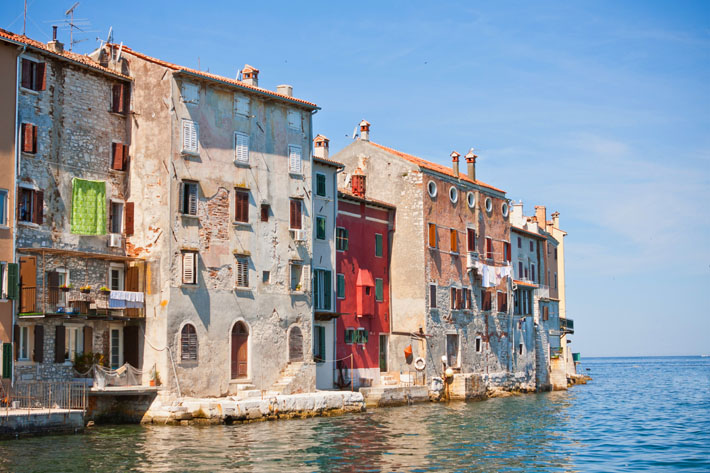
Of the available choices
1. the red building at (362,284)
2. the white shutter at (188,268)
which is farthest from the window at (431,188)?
the white shutter at (188,268)

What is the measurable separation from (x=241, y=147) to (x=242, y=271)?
512 cm

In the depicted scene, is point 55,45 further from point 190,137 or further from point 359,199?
point 359,199

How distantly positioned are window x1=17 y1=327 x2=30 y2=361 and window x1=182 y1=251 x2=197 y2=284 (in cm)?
613

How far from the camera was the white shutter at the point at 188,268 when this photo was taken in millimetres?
33500

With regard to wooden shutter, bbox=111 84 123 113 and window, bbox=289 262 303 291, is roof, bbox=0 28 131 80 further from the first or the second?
window, bbox=289 262 303 291

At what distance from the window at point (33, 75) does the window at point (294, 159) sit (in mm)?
11164

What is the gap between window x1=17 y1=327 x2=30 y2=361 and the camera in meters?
29.2

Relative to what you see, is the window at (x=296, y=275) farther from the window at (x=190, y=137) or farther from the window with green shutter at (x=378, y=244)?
the window with green shutter at (x=378, y=244)

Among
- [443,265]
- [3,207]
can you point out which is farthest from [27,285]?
[443,265]

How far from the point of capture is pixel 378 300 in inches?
1838

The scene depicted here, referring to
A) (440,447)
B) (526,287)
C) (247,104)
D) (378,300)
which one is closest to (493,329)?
(526,287)

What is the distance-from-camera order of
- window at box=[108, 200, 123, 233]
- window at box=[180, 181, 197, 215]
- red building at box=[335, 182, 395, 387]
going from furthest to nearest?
red building at box=[335, 182, 395, 387], window at box=[180, 181, 197, 215], window at box=[108, 200, 123, 233]

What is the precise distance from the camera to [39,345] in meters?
29.7

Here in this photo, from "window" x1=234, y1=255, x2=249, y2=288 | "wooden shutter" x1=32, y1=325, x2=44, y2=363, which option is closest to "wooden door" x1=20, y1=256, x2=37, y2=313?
"wooden shutter" x1=32, y1=325, x2=44, y2=363
